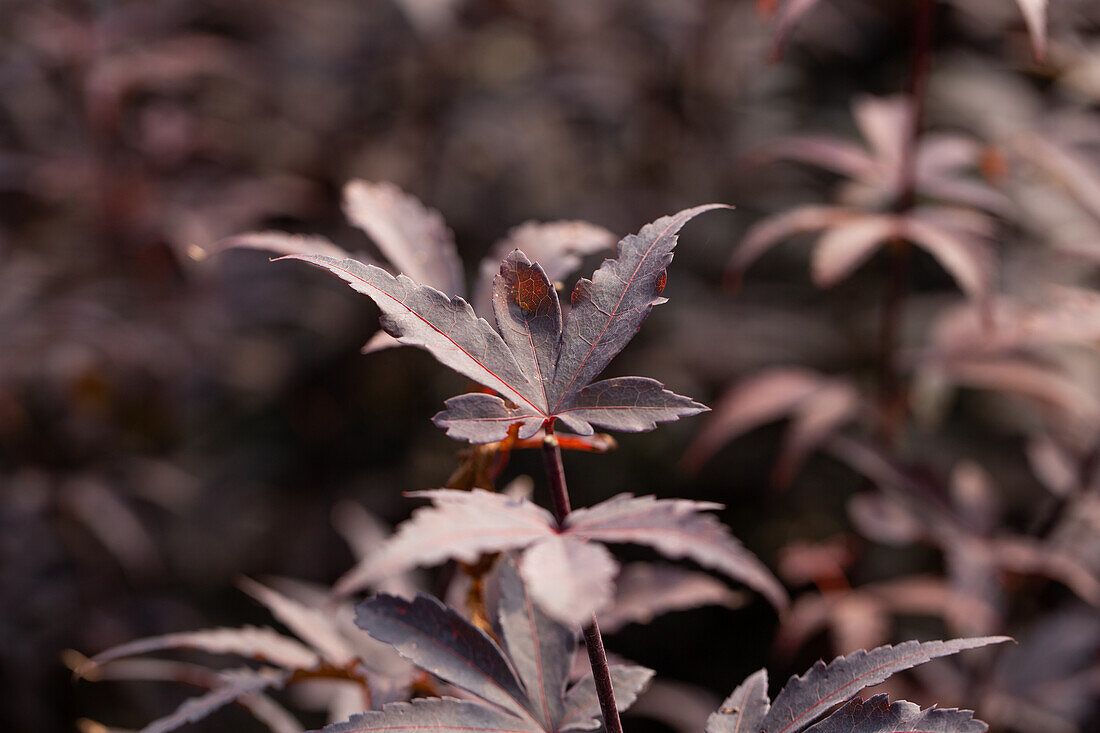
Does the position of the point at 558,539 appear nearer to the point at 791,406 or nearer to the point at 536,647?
the point at 536,647

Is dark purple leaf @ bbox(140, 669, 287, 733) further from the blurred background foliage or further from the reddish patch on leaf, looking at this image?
the blurred background foliage

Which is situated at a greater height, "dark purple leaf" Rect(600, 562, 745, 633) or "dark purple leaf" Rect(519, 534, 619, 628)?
"dark purple leaf" Rect(519, 534, 619, 628)

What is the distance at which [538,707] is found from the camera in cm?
59

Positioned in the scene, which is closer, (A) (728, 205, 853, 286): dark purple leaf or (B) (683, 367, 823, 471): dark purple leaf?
(A) (728, 205, 853, 286): dark purple leaf

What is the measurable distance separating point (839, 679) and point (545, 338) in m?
0.28

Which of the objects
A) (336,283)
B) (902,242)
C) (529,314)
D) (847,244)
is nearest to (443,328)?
(529,314)

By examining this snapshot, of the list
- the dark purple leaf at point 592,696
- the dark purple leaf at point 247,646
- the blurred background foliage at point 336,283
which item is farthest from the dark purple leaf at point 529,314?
the blurred background foliage at point 336,283

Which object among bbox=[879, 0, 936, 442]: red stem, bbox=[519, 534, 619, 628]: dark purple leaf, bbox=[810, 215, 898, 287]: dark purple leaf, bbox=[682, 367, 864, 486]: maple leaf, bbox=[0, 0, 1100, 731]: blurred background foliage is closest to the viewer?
bbox=[519, 534, 619, 628]: dark purple leaf

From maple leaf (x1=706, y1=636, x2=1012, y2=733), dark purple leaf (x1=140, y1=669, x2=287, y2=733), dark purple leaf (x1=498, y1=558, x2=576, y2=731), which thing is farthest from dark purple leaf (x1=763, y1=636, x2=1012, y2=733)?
dark purple leaf (x1=140, y1=669, x2=287, y2=733)

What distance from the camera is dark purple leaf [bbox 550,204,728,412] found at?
54 centimetres

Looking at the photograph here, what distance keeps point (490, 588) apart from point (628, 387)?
1.02ft

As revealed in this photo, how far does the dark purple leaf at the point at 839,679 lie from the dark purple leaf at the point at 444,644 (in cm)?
17

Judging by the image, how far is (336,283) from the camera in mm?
2240

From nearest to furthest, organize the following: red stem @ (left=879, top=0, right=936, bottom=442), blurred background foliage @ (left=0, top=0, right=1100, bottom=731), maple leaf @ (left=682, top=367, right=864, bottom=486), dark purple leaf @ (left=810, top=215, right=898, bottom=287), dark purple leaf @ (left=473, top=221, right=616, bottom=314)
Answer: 1. dark purple leaf @ (left=473, top=221, right=616, bottom=314)
2. dark purple leaf @ (left=810, top=215, right=898, bottom=287)
3. red stem @ (left=879, top=0, right=936, bottom=442)
4. maple leaf @ (left=682, top=367, right=864, bottom=486)
5. blurred background foliage @ (left=0, top=0, right=1100, bottom=731)
